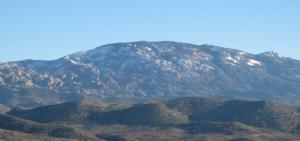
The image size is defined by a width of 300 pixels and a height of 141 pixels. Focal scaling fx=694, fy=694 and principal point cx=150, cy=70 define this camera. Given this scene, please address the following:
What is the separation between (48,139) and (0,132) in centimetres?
1560

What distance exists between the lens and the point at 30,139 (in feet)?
609

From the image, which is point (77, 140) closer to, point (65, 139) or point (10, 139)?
point (65, 139)

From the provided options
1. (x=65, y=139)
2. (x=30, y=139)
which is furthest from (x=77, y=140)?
(x=30, y=139)

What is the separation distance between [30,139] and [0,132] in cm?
1276

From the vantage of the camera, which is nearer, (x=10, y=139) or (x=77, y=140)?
(x=10, y=139)

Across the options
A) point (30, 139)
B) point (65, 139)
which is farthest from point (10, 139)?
point (65, 139)

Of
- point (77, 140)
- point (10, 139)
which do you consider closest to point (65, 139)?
point (77, 140)

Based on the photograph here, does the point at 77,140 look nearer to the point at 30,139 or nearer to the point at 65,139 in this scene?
the point at 65,139

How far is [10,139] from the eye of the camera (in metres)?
183

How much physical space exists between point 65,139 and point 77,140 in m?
4.31

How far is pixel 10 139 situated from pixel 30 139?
17.8 ft

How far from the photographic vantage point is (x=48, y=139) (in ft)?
615

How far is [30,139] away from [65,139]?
1200 centimetres

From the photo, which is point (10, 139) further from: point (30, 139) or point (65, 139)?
point (65, 139)
